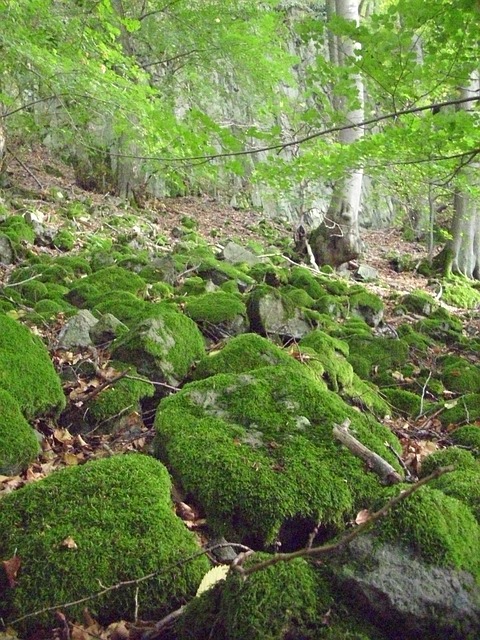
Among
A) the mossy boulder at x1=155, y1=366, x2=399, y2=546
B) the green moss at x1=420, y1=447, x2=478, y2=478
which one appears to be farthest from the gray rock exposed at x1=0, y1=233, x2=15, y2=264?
the green moss at x1=420, y1=447, x2=478, y2=478

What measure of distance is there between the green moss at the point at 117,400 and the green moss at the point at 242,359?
456 millimetres

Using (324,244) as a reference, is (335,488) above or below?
below

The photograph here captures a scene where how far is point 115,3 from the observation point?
11.5m

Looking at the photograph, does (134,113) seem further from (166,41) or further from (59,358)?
(166,41)

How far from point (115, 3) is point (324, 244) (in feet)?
24.2

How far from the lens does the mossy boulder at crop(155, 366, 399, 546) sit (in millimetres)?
2340

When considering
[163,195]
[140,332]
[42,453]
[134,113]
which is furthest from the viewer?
[163,195]

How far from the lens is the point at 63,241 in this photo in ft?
30.0

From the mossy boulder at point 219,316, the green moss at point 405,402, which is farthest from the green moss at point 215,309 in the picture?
the green moss at point 405,402

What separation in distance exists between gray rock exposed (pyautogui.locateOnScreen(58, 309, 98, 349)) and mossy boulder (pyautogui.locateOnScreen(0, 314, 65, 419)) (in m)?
0.79

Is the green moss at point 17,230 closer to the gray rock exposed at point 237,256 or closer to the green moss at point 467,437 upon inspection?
the gray rock exposed at point 237,256

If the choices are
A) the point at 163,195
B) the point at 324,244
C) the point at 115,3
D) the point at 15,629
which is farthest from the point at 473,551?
the point at 163,195

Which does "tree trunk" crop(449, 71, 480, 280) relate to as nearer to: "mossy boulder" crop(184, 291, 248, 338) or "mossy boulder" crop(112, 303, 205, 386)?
"mossy boulder" crop(184, 291, 248, 338)

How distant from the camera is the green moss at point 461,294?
435 inches
